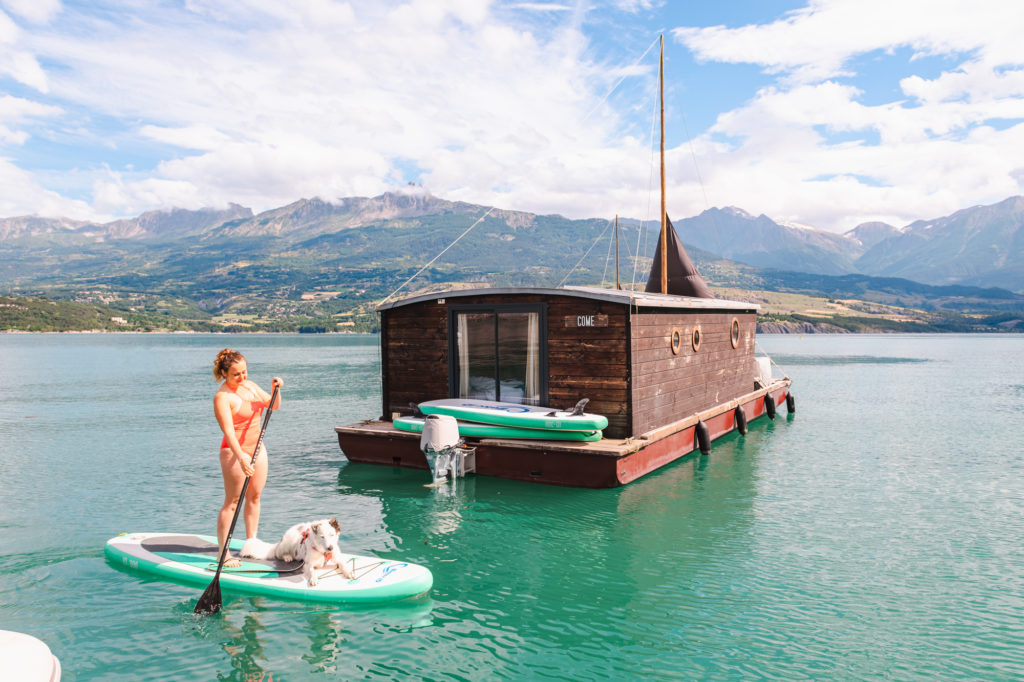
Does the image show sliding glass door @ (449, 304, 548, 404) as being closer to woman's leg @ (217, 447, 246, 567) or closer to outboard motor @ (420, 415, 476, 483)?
outboard motor @ (420, 415, 476, 483)

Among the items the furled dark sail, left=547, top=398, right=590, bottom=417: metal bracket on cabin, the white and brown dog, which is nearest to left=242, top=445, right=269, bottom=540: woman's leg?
the white and brown dog

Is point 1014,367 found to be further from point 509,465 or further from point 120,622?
point 120,622

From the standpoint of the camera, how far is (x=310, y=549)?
9.42m

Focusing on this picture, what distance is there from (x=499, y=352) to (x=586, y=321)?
2517 millimetres

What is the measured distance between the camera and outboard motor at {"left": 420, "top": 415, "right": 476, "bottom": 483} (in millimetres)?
15570

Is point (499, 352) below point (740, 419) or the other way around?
the other way around

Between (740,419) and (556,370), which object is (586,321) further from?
(740,419)

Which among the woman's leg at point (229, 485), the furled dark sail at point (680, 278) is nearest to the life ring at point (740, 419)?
the furled dark sail at point (680, 278)

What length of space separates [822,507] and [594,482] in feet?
17.3

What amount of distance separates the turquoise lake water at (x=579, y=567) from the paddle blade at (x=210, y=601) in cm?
17

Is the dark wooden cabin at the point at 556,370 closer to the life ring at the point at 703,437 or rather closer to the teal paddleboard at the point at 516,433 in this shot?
the life ring at the point at 703,437

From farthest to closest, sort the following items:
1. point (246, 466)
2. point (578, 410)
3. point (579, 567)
A: point (578, 410), point (579, 567), point (246, 466)

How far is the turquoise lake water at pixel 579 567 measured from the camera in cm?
792

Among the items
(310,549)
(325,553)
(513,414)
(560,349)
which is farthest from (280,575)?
(560,349)
